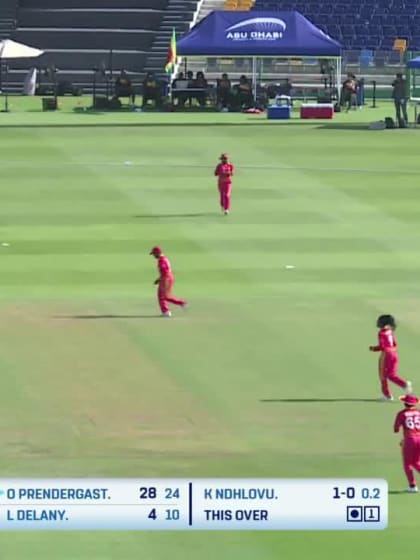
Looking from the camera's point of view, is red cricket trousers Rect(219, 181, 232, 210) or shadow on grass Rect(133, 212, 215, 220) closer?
red cricket trousers Rect(219, 181, 232, 210)

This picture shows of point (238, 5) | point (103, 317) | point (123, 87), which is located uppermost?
point (238, 5)

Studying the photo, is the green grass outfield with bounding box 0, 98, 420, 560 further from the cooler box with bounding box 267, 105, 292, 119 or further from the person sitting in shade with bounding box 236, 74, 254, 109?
the person sitting in shade with bounding box 236, 74, 254, 109

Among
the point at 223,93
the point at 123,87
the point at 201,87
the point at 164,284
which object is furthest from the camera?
the point at 123,87

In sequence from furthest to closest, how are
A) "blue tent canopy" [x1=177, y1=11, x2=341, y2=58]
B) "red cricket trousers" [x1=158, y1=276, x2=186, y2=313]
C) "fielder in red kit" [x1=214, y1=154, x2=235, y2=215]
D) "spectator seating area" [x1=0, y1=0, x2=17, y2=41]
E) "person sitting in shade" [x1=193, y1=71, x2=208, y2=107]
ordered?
"spectator seating area" [x1=0, y1=0, x2=17, y2=41] → "person sitting in shade" [x1=193, y1=71, x2=208, y2=107] → "blue tent canopy" [x1=177, y1=11, x2=341, y2=58] → "fielder in red kit" [x1=214, y1=154, x2=235, y2=215] → "red cricket trousers" [x1=158, y1=276, x2=186, y2=313]

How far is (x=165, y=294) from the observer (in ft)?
102

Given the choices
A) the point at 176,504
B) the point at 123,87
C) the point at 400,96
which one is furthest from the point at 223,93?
the point at 176,504

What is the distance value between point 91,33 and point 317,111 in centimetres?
1956

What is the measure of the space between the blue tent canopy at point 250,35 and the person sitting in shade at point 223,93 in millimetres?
3377

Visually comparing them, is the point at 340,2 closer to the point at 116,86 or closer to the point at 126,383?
the point at 116,86

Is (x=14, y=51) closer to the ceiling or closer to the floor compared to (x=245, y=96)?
closer to the ceiling

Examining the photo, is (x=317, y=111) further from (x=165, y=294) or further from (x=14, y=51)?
(x=165, y=294)

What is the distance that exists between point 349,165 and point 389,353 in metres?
31.4

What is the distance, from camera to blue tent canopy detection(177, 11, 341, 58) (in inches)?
2827

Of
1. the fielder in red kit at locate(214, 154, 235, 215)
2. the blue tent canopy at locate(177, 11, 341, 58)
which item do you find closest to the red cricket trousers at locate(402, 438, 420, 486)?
the fielder in red kit at locate(214, 154, 235, 215)
